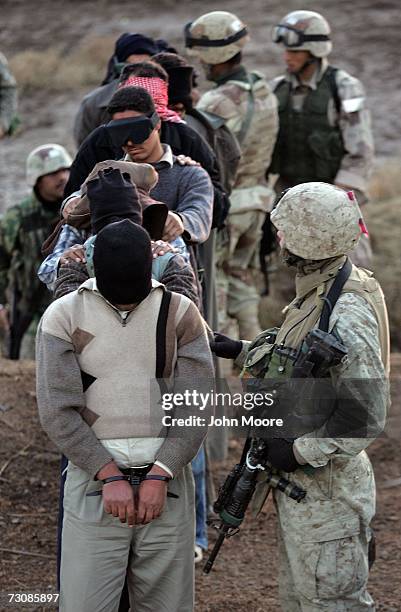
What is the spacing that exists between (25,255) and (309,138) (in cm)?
178

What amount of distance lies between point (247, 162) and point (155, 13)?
1407cm

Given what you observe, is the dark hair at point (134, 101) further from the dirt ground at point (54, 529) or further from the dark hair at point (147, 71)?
the dirt ground at point (54, 529)

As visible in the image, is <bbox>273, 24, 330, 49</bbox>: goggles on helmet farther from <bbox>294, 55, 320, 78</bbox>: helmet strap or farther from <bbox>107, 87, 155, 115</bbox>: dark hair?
<bbox>107, 87, 155, 115</bbox>: dark hair

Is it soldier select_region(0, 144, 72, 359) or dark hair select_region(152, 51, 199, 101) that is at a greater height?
dark hair select_region(152, 51, 199, 101)

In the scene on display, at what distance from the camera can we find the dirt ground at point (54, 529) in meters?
4.56

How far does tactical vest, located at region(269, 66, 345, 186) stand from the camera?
22.2 ft

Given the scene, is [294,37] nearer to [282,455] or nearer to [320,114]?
[320,114]

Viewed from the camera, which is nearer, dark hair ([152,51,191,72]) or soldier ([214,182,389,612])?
soldier ([214,182,389,612])

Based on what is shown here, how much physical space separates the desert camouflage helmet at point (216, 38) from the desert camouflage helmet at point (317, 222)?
9.48 feet

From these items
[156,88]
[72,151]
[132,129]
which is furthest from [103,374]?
[72,151]

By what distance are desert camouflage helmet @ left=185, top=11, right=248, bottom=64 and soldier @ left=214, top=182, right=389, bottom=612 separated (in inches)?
112

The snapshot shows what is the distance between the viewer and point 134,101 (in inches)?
159

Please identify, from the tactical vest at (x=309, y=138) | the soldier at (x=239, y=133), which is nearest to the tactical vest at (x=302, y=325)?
the soldier at (x=239, y=133)
